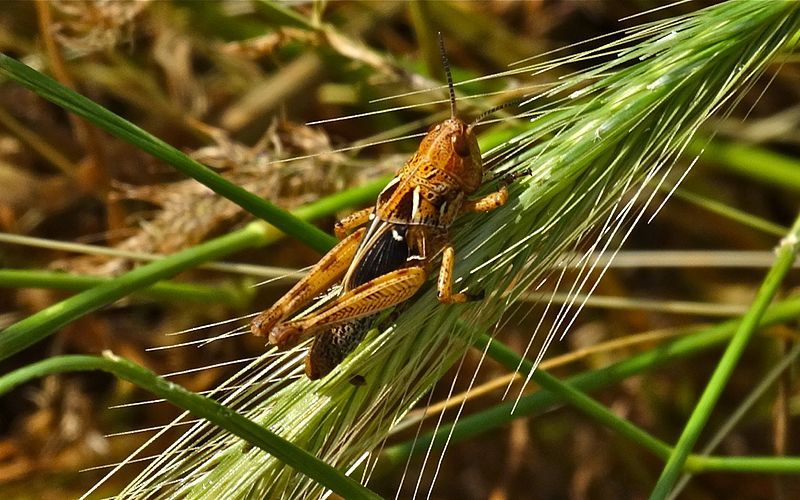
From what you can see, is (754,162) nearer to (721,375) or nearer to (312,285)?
(721,375)

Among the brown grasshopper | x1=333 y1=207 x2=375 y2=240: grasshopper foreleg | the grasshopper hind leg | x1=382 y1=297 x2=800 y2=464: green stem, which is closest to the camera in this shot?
the grasshopper hind leg

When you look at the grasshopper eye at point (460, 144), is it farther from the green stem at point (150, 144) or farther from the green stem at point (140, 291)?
the green stem at point (140, 291)

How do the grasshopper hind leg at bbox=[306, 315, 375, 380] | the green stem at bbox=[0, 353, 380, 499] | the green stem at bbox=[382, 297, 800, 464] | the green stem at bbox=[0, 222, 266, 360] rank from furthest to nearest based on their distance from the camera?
the green stem at bbox=[382, 297, 800, 464] < the grasshopper hind leg at bbox=[306, 315, 375, 380] < the green stem at bbox=[0, 222, 266, 360] < the green stem at bbox=[0, 353, 380, 499]

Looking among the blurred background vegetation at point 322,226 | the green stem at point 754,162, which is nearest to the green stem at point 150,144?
the blurred background vegetation at point 322,226

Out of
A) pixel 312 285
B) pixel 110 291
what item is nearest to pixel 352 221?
pixel 312 285

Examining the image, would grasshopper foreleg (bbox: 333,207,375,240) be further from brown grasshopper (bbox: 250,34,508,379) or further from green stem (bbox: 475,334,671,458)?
green stem (bbox: 475,334,671,458)

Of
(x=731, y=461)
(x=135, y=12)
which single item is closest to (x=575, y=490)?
(x=731, y=461)

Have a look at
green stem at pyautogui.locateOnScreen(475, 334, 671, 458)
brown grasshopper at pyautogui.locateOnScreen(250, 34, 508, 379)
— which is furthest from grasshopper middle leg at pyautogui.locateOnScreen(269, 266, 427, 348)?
green stem at pyautogui.locateOnScreen(475, 334, 671, 458)
